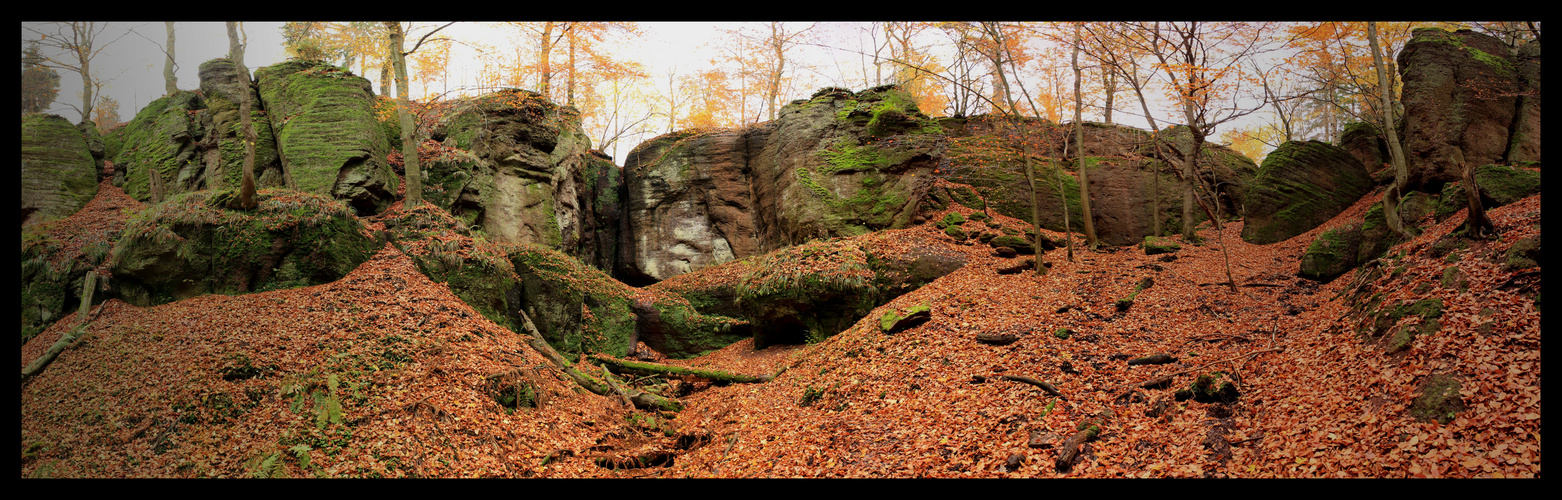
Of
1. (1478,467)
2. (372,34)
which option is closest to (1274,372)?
(1478,467)

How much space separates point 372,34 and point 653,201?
1037cm

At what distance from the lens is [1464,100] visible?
11.4 metres

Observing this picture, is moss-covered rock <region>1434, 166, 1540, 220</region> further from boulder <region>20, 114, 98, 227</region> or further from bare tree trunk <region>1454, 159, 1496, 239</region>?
boulder <region>20, 114, 98, 227</region>

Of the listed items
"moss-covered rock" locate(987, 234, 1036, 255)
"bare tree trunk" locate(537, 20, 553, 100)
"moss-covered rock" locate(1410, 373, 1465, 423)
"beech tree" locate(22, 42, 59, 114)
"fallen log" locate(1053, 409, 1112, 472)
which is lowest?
"fallen log" locate(1053, 409, 1112, 472)

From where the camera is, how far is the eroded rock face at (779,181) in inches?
692

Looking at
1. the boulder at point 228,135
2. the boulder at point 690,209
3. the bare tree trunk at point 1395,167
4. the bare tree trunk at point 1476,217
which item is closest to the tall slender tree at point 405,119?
the boulder at point 228,135

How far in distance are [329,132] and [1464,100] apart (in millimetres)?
25272

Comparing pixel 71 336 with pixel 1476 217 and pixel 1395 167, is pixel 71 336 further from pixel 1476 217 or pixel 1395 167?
pixel 1395 167

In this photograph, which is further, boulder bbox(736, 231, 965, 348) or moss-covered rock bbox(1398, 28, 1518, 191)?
boulder bbox(736, 231, 965, 348)

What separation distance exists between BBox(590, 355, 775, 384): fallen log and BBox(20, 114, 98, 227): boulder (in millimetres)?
12999

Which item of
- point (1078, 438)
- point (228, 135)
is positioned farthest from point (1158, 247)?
point (228, 135)

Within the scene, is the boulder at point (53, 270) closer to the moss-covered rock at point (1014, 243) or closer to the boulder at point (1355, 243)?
the moss-covered rock at point (1014, 243)

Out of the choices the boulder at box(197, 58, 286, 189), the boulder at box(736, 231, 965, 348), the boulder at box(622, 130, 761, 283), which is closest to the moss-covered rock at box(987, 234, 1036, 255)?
the boulder at box(736, 231, 965, 348)

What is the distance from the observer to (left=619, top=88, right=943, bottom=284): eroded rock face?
17.6 metres
